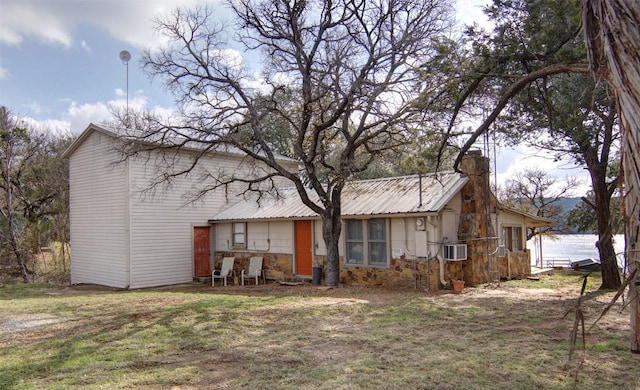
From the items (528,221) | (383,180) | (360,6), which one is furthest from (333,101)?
(528,221)

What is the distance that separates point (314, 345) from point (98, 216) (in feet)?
41.0

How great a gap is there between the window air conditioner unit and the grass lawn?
1.53m

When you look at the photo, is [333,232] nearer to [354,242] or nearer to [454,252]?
[354,242]

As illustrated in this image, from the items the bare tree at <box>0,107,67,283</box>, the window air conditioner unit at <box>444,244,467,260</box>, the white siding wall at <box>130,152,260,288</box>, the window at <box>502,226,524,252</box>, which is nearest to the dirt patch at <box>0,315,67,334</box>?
the white siding wall at <box>130,152,260,288</box>

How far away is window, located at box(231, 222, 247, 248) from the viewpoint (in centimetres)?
1614

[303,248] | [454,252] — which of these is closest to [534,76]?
[454,252]

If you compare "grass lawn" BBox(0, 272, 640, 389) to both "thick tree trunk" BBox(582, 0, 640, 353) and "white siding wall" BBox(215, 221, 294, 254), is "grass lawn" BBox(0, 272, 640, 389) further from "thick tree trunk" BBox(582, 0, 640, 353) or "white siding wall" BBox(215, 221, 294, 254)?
"white siding wall" BBox(215, 221, 294, 254)

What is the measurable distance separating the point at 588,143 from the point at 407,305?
560 cm

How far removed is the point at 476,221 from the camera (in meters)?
12.5

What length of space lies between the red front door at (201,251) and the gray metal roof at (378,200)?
650mm

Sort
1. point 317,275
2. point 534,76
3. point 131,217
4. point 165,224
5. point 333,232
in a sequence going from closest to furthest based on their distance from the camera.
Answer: point 534,76 < point 333,232 < point 317,275 < point 131,217 < point 165,224

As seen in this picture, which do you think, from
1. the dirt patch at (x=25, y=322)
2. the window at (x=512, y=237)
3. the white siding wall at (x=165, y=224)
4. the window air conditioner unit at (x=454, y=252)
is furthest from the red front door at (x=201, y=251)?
the window at (x=512, y=237)

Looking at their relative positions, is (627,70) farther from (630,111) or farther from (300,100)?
(300,100)

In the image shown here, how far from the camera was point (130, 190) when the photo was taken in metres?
14.8
